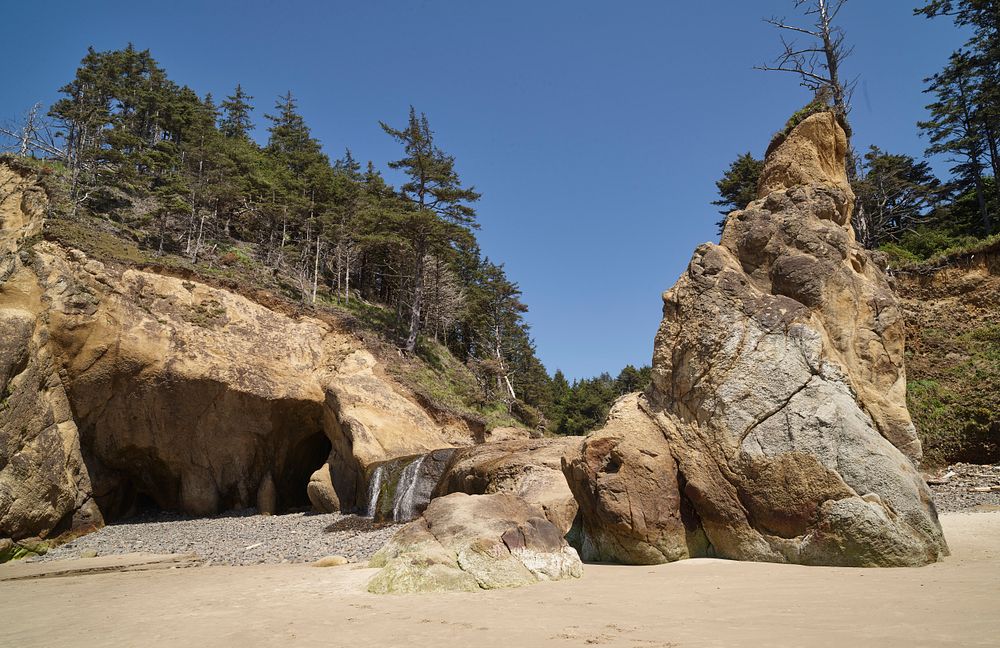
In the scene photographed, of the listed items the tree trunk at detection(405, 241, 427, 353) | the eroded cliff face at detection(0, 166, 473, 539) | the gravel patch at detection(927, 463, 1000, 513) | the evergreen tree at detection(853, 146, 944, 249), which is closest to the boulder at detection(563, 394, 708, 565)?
the gravel patch at detection(927, 463, 1000, 513)

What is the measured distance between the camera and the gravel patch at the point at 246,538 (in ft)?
41.3

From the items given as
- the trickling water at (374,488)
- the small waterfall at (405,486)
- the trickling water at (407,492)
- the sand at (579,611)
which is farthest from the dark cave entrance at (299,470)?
the sand at (579,611)

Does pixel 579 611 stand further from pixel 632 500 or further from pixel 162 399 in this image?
pixel 162 399

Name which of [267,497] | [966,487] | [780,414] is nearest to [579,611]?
[780,414]

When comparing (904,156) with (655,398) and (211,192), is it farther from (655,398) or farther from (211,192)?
(211,192)

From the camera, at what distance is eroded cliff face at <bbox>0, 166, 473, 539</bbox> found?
1519 cm

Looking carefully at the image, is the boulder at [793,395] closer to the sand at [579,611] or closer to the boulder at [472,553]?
the sand at [579,611]

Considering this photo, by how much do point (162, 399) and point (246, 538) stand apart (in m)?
6.91

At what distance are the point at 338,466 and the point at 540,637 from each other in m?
16.5

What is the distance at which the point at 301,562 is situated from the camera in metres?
11.5

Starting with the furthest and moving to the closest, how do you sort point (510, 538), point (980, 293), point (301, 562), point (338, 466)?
point (980, 293) < point (338, 466) < point (301, 562) < point (510, 538)

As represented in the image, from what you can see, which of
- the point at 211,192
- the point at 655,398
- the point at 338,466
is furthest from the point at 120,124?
the point at 655,398

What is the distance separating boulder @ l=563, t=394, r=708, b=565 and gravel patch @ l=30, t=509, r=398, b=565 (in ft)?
16.6

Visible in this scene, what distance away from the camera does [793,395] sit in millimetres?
9039
